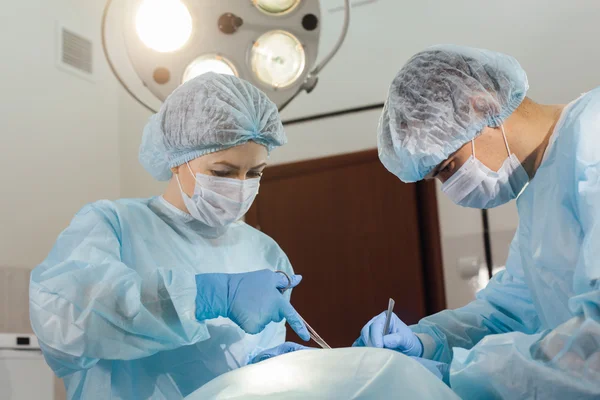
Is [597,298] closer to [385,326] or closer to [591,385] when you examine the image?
[591,385]

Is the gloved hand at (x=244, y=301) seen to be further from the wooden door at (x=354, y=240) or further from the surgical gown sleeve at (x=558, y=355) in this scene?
the wooden door at (x=354, y=240)

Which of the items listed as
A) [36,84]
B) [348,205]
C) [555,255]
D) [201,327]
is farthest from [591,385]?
[36,84]

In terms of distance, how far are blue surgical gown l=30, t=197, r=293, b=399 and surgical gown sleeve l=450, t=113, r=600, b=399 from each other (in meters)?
0.57

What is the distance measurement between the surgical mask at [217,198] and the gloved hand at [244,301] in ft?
0.77

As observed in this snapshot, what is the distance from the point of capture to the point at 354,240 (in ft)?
9.06

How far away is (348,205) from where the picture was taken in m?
2.79

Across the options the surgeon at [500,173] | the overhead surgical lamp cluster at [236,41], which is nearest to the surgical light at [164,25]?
the overhead surgical lamp cluster at [236,41]

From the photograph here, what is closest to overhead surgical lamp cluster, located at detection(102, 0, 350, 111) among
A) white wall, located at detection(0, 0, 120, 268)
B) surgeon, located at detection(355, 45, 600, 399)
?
surgeon, located at detection(355, 45, 600, 399)

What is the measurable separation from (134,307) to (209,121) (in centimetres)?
50

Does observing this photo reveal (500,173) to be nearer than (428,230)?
Yes

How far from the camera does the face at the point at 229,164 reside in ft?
5.12

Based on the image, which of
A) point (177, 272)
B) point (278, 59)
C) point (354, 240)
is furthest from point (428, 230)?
point (177, 272)

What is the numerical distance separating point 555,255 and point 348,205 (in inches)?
63.0

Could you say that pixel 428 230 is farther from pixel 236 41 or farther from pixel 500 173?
pixel 500 173
